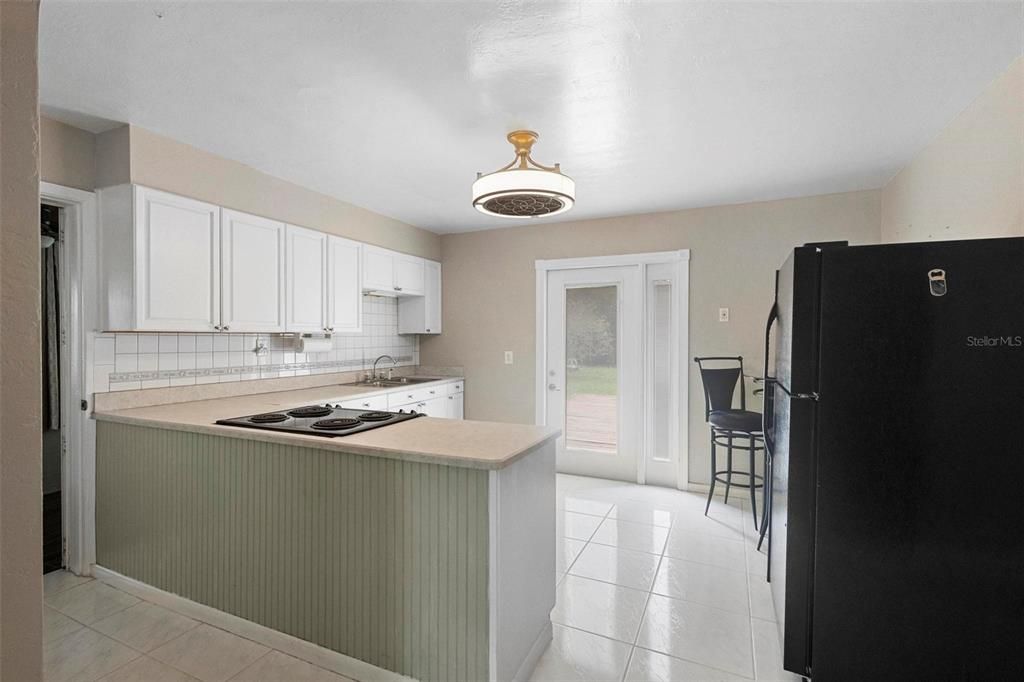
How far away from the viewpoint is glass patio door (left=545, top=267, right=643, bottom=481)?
4285 millimetres

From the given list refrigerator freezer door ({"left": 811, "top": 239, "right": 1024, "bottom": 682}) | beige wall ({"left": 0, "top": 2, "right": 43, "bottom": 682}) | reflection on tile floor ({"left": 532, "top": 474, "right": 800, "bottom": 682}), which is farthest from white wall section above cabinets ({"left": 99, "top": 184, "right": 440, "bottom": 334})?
refrigerator freezer door ({"left": 811, "top": 239, "right": 1024, "bottom": 682})

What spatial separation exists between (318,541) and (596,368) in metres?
2.95

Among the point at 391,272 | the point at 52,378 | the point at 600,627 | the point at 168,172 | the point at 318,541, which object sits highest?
the point at 168,172

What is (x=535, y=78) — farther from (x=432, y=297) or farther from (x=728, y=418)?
(x=432, y=297)

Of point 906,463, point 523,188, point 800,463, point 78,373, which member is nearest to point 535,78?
point 523,188

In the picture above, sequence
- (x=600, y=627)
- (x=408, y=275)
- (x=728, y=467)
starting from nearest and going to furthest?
1. (x=600, y=627)
2. (x=728, y=467)
3. (x=408, y=275)

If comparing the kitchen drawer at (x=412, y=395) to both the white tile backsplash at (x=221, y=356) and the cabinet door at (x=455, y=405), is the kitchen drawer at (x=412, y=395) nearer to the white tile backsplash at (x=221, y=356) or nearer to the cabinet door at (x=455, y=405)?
the cabinet door at (x=455, y=405)

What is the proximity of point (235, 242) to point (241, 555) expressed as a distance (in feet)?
6.03

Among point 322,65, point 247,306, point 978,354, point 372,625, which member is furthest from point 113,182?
point 978,354

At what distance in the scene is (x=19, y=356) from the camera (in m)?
0.43

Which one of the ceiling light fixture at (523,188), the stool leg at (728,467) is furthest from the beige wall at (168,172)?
the stool leg at (728,467)

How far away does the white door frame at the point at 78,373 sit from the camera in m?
2.57

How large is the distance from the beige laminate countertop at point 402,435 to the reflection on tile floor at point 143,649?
878 mm

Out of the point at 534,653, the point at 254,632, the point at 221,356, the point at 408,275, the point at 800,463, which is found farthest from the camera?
the point at 408,275
